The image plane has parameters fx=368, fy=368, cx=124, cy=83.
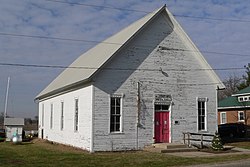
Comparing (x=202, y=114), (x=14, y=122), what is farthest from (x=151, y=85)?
(x=14, y=122)

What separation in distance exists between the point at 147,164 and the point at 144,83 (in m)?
8.14

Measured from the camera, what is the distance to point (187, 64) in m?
25.5

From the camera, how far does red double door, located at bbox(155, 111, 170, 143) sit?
78.5ft

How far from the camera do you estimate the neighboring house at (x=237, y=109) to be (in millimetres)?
42250

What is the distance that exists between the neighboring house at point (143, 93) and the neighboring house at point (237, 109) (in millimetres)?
17531

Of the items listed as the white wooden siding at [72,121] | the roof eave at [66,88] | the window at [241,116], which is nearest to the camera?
the white wooden siding at [72,121]

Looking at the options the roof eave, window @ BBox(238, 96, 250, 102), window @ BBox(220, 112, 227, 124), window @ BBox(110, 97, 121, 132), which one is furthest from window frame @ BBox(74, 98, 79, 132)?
window @ BBox(220, 112, 227, 124)

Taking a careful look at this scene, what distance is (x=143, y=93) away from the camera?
77.3ft

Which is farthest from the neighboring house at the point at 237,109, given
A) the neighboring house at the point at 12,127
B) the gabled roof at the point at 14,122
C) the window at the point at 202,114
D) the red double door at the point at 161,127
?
the neighboring house at the point at 12,127

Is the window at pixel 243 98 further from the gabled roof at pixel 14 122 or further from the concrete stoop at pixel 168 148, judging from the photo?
the gabled roof at pixel 14 122

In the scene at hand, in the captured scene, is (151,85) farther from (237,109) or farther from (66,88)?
(237,109)

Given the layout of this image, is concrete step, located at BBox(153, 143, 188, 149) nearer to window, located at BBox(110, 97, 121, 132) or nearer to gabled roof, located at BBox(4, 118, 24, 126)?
window, located at BBox(110, 97, 121, 132)

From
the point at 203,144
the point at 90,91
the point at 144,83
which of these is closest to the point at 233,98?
the point at 203,144

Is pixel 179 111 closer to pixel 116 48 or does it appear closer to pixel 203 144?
pixel 203 144
